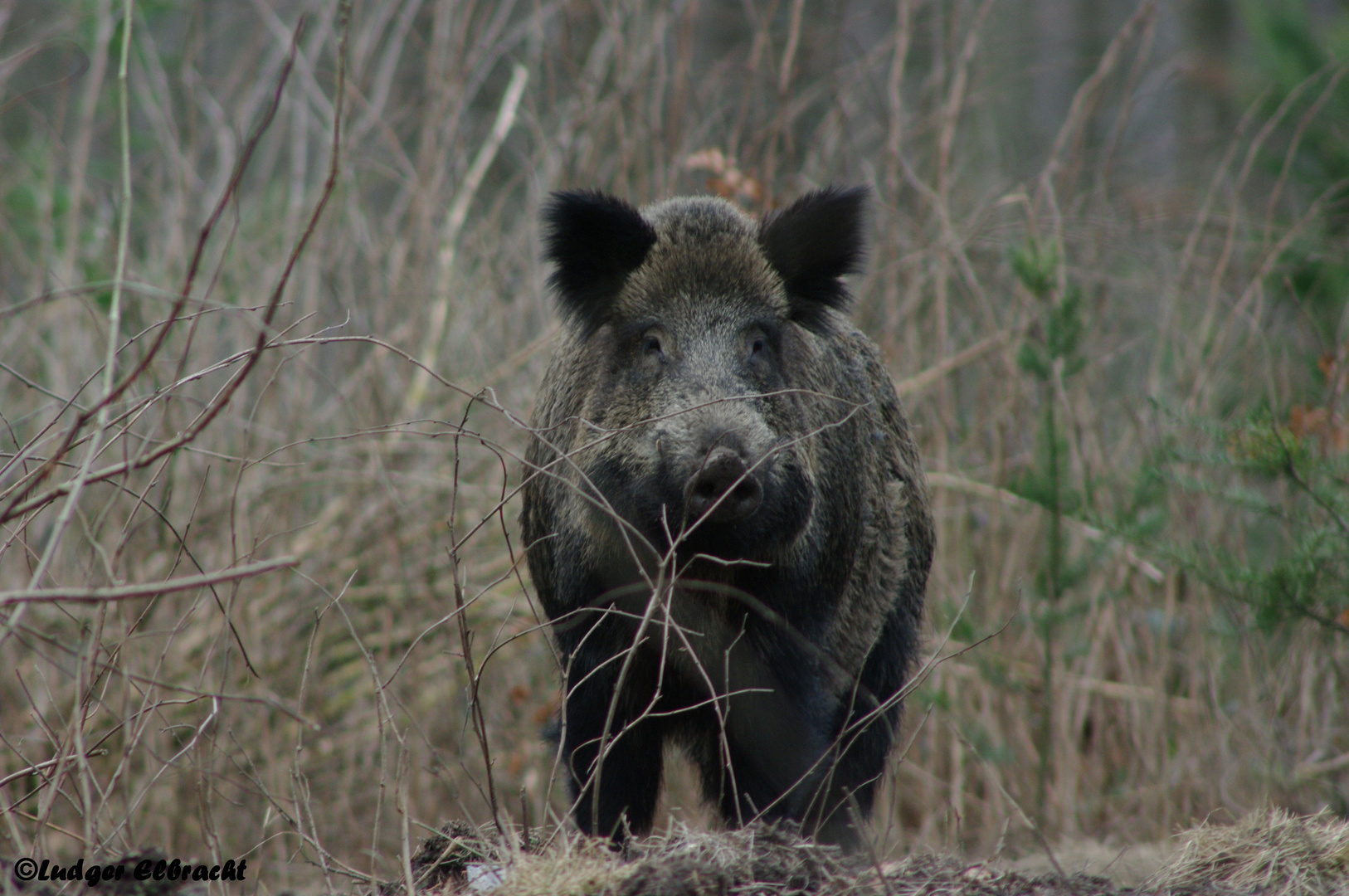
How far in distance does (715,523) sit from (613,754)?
2.67ft

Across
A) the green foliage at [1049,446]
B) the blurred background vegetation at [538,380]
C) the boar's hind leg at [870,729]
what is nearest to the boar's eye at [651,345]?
the blurred background vegetation at [538,380]

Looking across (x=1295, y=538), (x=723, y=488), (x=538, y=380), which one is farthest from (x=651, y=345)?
(x=1295, y=538)

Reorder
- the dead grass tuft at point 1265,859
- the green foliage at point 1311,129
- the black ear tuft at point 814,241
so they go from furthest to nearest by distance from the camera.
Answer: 1. the green foliage at point 1311,129
2. the black ear tuft at point 814,241
3. the dead grass tuft at point 1265,859

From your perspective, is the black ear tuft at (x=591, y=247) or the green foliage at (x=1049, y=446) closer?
the black ear tuft at (x=591, y=247)

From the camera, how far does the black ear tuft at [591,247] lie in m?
3.36

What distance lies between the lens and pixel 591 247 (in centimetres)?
346

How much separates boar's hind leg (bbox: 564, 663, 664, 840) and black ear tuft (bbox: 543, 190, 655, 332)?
109 cm

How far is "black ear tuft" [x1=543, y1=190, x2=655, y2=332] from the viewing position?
3.36 meters

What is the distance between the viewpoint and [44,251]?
4.66 meters

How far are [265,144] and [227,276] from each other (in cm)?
239

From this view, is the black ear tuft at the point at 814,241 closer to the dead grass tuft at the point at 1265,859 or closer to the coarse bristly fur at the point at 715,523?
the coarse bristly fur at the point at 715,523

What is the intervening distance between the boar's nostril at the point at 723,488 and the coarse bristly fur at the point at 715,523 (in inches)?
7.6

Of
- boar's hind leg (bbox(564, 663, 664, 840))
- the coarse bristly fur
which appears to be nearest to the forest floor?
boar's hind leg (bbox(564, 663, 664, 840))

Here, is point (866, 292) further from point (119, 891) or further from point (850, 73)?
point (119, 891)
